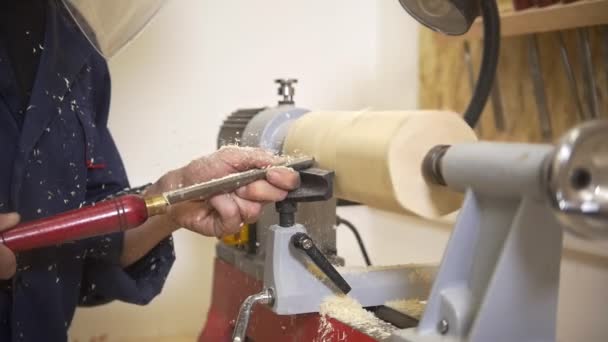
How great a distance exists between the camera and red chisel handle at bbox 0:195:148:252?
653 mm

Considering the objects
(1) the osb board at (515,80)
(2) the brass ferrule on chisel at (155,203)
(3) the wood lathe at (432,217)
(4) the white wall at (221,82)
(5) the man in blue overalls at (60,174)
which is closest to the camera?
(3) the wood lathe at (432,217)

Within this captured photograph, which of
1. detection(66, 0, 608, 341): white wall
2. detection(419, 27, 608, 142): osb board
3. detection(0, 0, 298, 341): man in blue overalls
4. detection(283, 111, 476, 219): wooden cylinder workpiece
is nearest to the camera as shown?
detection(283, 111, 476, 219): wooden cylinder workpiece

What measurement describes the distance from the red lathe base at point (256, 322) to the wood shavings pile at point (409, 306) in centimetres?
10

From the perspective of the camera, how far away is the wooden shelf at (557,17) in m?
0.99

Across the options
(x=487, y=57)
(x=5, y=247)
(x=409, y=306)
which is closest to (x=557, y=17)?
(x=487, y=57)

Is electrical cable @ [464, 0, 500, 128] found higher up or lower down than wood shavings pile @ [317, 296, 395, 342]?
higher up

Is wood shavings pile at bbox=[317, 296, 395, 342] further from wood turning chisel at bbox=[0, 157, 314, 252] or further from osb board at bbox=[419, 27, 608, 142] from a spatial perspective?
osb board at bbox=[419, 27, 608, 142]

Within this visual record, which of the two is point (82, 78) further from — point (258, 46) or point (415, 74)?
point (415, 74)

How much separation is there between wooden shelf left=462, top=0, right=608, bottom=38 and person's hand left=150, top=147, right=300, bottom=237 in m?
0.55

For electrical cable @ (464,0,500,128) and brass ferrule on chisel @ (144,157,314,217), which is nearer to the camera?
brass ferrule on chisel @ (144,157,314,217)

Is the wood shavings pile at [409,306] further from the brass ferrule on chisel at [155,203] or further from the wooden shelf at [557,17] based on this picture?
the wooden shelf at [557,17]

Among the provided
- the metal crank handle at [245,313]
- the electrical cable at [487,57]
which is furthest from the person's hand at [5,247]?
the electrical cable at [487,57]

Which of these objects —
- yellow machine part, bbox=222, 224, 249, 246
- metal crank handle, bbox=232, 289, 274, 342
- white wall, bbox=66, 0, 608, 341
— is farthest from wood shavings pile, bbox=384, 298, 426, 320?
white wall, bbox=66, 0, 608, 341

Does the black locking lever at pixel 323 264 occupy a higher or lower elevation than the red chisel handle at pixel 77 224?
lower
